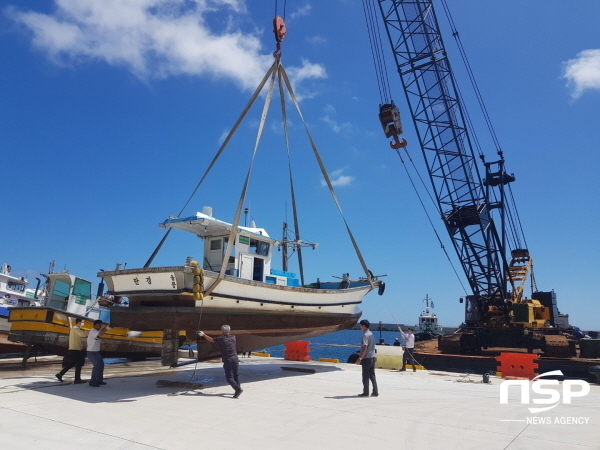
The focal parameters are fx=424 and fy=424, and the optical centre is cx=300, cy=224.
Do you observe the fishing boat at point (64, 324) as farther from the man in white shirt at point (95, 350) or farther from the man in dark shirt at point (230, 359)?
the man in dark shirt at point (230, 359)

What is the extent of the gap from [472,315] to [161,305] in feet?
78.5

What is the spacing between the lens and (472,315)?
27.6 metres

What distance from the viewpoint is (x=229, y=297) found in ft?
29.7

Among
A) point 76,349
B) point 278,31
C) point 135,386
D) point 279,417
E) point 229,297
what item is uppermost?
point 278,31

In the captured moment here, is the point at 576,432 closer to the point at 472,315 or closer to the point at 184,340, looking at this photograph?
the point at 184,340

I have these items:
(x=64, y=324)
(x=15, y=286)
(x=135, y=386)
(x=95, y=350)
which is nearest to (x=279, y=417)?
(x=135, y=386)

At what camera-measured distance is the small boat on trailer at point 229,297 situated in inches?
330

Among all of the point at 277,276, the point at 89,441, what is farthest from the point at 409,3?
the point at 89,441

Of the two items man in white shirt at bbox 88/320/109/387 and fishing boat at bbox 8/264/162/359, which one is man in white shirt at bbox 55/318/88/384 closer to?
man in white shirt at bbox 88/320/109/387

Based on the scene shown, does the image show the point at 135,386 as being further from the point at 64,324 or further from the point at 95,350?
the point at 64,324

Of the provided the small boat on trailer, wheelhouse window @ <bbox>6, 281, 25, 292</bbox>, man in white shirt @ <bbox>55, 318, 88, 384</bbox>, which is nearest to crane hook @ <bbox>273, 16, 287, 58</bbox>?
the small boat on trailer

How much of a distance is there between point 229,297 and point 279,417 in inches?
135

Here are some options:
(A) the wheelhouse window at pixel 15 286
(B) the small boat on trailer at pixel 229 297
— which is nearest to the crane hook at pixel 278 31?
(B) the small boat on trailer at pixel 229 297

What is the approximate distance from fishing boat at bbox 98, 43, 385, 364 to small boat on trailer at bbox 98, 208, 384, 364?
0.06ft
